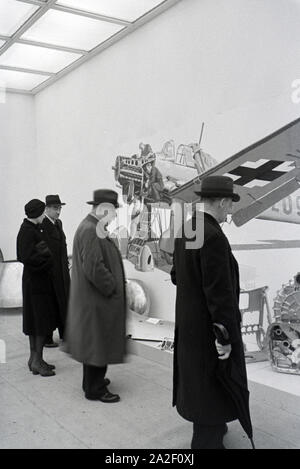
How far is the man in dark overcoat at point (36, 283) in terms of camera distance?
151 inches

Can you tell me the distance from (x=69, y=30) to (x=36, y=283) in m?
2.90

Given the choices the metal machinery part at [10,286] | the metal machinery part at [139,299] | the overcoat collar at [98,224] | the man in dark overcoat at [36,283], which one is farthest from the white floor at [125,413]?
the metal machinery part at [10,286]

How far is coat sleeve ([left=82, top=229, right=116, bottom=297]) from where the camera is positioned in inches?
121

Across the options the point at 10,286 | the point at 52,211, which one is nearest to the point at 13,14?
the point at 52,211

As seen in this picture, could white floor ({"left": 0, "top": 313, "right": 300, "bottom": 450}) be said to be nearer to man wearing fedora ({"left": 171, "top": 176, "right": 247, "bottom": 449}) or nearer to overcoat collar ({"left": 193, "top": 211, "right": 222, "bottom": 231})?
man wearing fedora ({"left": 171, "top": 176, "right": 247, "bottom": 449})

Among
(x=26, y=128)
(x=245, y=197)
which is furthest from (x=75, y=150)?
(x=245, y=197)

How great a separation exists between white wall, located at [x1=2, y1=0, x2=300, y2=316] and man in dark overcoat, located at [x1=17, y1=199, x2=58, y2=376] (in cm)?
137

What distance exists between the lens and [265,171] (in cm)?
365

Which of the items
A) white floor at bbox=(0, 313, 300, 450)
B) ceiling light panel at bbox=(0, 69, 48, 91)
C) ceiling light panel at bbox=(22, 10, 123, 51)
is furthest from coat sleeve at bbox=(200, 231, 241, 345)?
ceiling light panel at bbox=(0, 69, 48, 91)

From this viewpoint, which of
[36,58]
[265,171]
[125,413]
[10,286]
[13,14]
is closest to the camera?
[125,413]

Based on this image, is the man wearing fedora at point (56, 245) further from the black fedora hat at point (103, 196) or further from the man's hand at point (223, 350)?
the man's hand at point (223, 350)

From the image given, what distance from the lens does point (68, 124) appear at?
6.53m

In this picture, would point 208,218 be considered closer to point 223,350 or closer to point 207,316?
point 207,316

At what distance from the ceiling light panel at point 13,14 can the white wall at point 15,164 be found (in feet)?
7.92
